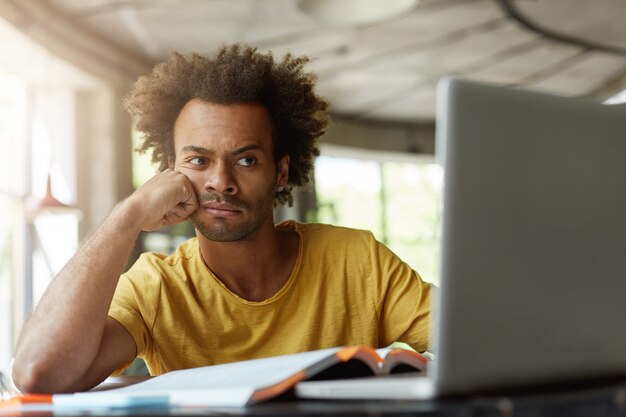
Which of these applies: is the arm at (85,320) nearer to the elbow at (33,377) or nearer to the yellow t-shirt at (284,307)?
the elbow at (33,377)

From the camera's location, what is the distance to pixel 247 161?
6.07 ft

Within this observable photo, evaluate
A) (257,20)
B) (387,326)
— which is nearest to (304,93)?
(387,326)

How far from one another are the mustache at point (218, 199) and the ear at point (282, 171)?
347 millimetres

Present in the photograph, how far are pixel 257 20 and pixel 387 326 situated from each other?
4.34 m

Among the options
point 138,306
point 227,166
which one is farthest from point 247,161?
point 138,306

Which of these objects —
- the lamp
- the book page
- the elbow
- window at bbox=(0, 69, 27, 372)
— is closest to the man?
the elbow

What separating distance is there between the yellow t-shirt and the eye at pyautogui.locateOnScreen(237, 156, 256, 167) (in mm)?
231

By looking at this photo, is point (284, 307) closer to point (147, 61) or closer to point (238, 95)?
point (238, 95)

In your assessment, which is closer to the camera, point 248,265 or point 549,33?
point 248,265

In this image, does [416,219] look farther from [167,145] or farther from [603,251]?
[603,251]

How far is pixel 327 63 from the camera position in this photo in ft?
23.5

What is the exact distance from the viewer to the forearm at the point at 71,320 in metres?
1.24

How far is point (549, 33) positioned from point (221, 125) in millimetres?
5190

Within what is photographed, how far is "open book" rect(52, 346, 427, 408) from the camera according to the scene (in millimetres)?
804
